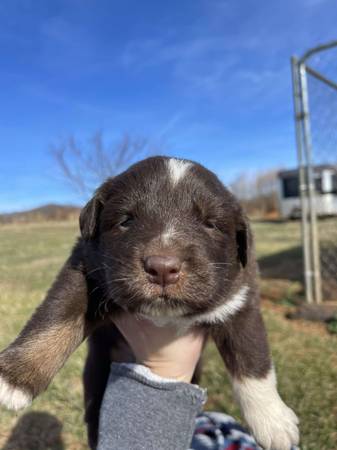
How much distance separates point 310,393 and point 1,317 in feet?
16.5

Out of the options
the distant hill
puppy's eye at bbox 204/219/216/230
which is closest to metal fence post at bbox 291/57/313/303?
puppy's eye at bbox 204/219/216/230

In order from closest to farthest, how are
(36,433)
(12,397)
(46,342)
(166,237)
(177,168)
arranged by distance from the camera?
(166,237)
(12,397)
(46,342)
(177,168)
(36,433)

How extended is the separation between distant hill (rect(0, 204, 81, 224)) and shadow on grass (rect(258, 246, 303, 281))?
2333cm

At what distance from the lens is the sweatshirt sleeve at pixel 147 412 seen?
233 cm

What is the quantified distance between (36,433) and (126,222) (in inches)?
102

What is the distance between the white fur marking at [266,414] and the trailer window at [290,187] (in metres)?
32.5

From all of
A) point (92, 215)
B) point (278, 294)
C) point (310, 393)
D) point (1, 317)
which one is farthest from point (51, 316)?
point (278, 294)

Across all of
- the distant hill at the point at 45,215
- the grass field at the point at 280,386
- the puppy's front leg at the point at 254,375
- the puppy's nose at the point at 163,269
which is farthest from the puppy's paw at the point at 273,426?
the distant hill at the point at 45,215

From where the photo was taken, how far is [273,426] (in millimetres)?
2598

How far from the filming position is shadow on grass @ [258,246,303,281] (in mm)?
9137

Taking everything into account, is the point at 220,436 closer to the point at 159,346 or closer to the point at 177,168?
the point at 159,346

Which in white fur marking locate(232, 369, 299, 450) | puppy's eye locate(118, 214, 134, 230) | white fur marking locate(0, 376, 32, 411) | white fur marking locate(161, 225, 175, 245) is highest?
puppy's eye locate(118, 214, 134, 230)

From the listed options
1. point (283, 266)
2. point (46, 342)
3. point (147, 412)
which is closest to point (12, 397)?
point (46, 342)

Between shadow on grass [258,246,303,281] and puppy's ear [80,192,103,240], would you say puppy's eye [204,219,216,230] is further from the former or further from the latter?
shadow on grass [258,246,303,281]
